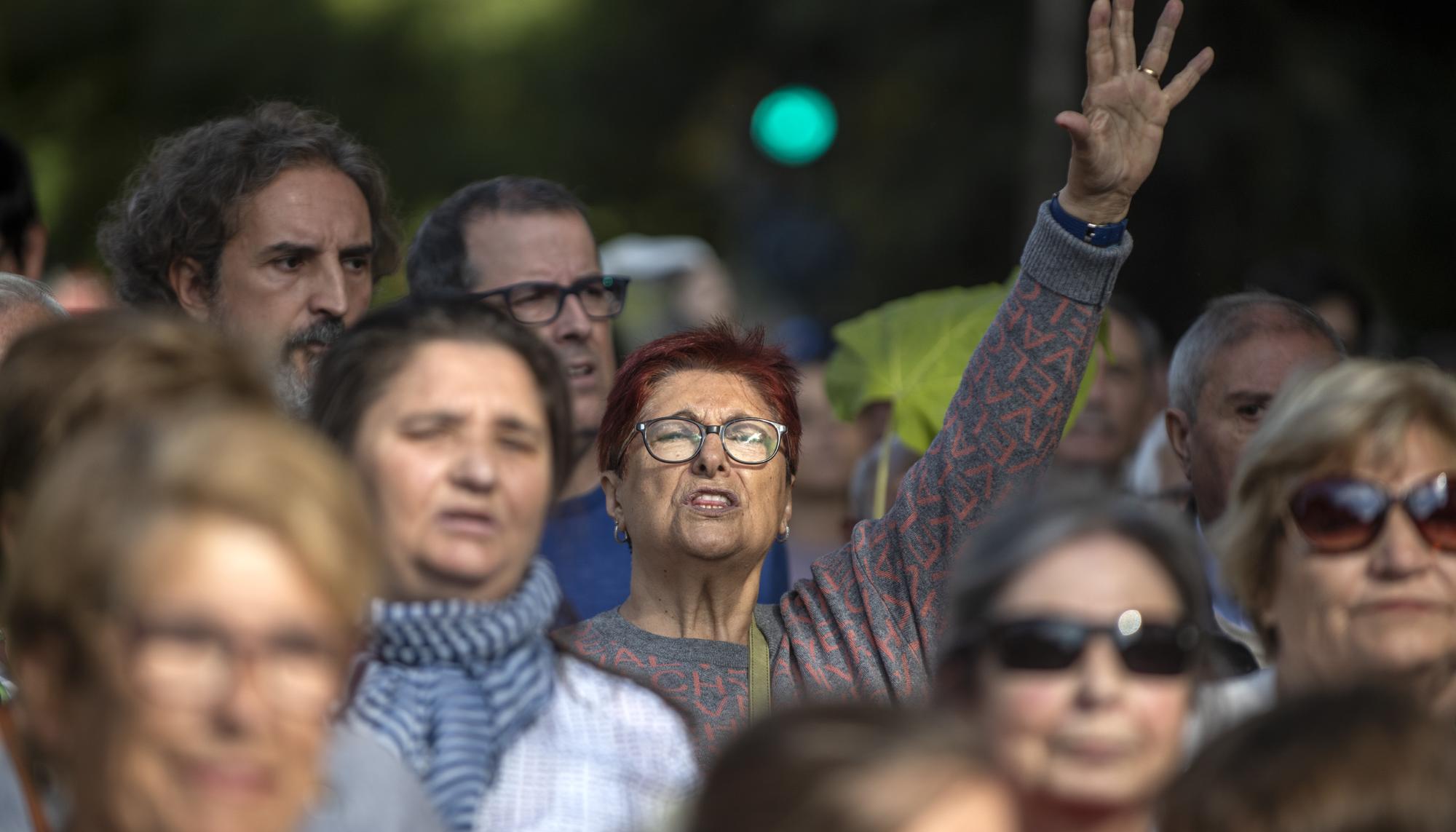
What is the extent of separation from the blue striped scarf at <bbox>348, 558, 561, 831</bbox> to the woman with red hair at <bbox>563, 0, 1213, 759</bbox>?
0.76 m

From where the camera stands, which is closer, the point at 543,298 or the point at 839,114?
the point at 543,298

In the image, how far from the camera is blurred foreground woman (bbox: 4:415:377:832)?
6.64 ft

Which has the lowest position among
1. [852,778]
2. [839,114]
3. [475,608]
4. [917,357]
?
[852,778]

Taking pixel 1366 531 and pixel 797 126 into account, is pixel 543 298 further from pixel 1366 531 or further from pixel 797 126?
pixel 797 126

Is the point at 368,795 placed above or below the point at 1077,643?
below

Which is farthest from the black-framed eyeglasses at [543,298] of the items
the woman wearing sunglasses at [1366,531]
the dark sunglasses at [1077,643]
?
the dark sunglasses at [1077,643]

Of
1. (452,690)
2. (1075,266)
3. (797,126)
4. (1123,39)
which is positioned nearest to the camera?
(452,690)

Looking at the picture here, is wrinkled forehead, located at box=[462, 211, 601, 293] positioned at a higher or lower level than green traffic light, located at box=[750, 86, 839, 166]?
lower

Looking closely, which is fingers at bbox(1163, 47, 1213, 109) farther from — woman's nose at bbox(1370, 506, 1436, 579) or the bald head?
woman's nose at bbox(1370, 506, 1436, 579)

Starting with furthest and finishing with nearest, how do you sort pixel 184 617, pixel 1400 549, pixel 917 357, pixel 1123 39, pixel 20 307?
1. pixel 917 357
2. pixel 1123 39
3. pixel 20 307
4. pixel 1400 549
5. pixel 184 617

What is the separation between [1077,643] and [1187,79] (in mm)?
1649

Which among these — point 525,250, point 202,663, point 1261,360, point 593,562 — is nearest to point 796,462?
point 593,562

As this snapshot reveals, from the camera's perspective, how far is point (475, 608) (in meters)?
2.64

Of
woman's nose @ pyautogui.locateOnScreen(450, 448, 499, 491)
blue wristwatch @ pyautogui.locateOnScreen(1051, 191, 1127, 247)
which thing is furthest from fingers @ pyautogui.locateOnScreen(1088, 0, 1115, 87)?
woman's nose @ pyautogui.locateOnScreen(450, 448, 499, 491)
